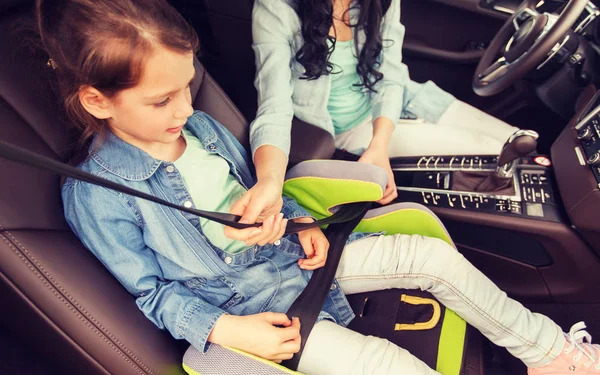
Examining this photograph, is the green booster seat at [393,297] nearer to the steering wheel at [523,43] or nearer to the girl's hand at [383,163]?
the girl's hand at [383,163]

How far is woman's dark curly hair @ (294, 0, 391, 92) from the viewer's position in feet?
3.30

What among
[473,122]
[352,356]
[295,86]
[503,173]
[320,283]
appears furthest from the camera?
[473,122]

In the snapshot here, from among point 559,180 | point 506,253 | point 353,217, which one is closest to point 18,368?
point 353,217

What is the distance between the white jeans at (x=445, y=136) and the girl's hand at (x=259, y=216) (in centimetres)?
43

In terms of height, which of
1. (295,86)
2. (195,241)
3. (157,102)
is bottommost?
(195,241)

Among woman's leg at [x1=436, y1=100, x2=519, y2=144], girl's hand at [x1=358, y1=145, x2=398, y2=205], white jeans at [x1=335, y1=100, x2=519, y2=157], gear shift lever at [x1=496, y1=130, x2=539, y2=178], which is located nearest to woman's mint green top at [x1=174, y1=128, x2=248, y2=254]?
girl's hand at [x1=358, y1=145, x2=398, y2=205]

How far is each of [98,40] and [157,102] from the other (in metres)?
0.12

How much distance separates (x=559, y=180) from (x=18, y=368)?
4.16ft

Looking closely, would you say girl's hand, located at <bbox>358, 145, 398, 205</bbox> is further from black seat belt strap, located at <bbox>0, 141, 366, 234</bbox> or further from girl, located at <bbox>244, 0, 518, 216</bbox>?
black seat belt strap, located at <bbox>0, 141, 366, 234</bbox>

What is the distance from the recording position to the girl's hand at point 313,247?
2.99ft

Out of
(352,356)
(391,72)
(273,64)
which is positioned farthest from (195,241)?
(391,72)

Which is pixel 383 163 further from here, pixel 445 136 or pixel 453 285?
pixel 453 285

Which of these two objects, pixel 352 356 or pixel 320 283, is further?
pixel 320 283

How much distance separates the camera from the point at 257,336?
2.44 feet
